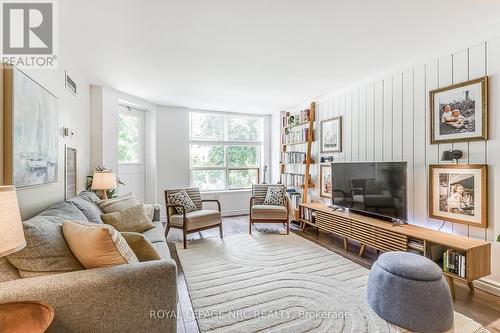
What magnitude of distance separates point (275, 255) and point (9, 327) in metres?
2.64

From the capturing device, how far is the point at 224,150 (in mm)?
5906

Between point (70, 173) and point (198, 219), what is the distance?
67.1 inches

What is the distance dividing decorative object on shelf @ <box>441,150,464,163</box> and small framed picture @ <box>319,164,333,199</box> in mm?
1771

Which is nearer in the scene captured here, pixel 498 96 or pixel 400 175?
pixel 498 96

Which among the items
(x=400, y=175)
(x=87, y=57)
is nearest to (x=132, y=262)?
(x=87, y=57)

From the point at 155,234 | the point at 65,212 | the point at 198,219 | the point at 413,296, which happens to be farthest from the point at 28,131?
the point at 413,296

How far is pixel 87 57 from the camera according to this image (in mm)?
2920

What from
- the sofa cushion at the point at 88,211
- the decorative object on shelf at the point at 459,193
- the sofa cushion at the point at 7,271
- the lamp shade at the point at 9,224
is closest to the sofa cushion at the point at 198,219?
the sofa cushion at the point at 88,211

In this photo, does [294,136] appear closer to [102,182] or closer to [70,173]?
[102,182]

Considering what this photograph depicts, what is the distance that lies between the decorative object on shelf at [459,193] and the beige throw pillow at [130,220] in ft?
10.5

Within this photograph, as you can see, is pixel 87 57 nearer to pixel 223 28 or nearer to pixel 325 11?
pixel 223 28

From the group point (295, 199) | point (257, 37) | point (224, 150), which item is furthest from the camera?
point (224, 150)

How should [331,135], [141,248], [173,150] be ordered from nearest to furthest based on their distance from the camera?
[141,248] → [331,135] → [173,150]

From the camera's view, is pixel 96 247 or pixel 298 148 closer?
pixel 96 247
